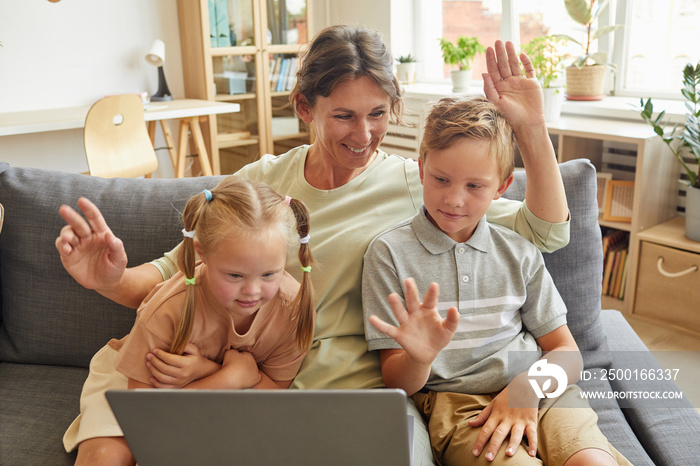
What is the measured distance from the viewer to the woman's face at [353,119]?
1276mm

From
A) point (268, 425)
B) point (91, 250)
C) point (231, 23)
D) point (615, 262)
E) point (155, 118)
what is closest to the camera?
point (268, 425)

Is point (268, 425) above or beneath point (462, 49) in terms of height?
beneath

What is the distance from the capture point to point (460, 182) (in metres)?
1.14

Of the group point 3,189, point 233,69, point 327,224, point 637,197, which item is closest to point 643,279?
point 637,197

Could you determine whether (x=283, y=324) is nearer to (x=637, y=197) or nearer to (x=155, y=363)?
(x=155, y=363)

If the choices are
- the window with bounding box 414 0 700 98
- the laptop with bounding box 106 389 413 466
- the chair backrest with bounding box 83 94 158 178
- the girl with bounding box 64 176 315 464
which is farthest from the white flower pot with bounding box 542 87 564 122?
the laptop with bounding box 106 389 413 466

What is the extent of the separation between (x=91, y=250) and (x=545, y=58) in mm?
2573

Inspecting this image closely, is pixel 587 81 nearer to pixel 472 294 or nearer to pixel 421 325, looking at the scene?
pixel 472 294

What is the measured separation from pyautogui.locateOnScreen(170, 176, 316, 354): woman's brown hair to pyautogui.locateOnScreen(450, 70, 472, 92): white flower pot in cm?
276

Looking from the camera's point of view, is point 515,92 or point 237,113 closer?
point 515,92

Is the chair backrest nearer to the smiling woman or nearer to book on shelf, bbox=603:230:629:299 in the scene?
the smiling woman

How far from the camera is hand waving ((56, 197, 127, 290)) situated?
974 millimetres

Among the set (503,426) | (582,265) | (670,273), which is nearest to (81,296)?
(503,426)

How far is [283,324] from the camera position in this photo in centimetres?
120
